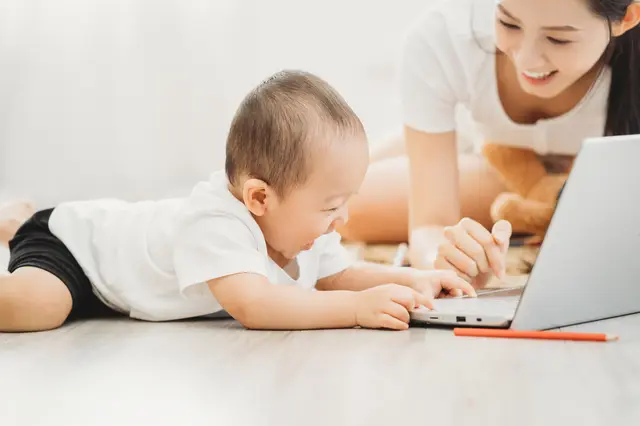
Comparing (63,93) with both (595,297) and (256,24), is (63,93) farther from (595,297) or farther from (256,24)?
(595,297)

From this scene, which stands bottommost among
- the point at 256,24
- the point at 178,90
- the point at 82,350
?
the point at 82,350

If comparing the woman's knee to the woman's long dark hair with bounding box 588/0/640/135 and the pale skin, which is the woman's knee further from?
the pale skin

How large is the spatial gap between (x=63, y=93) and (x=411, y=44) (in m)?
0.84

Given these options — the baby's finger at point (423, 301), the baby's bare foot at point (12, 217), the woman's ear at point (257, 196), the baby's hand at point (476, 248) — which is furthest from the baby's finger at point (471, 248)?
the baby's bare foot at point (12, 217)

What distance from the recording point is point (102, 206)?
3.95 feet

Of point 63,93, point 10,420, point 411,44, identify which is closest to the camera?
point 10,420

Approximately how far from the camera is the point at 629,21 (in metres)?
1.24

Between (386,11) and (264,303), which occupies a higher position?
(386,11)

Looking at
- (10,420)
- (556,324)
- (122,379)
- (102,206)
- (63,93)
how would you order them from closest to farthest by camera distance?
(10,420)
(122,379)
(556,324)
(102,206)
(63,93)

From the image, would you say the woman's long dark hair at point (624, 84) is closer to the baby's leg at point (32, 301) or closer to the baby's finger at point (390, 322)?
the baby's finger at point (390, 322)

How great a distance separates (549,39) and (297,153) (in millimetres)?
483

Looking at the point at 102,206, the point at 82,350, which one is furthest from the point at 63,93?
the point at 82,350

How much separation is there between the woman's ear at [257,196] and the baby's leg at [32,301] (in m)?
0.30

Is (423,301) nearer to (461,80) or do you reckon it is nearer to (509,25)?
(509,25)
